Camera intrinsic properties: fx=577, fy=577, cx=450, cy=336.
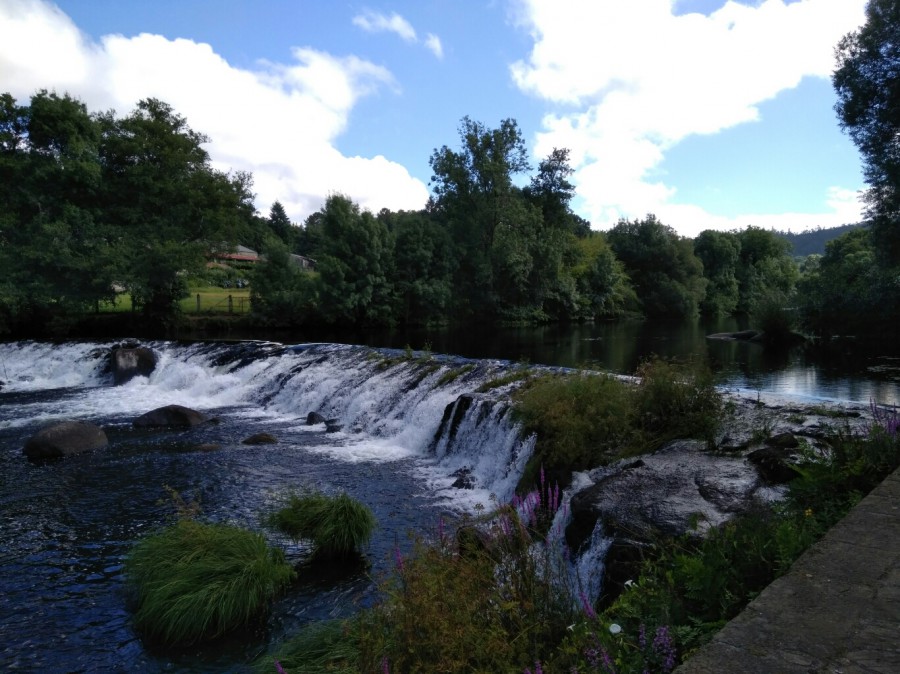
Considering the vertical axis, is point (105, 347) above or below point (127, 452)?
above

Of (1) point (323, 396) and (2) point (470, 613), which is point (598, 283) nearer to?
(1) point (323, 396)

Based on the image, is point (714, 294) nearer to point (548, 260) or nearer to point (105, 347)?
point (548, 260)

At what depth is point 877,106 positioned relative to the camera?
20359mm

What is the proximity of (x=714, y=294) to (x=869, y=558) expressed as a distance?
70251 mm

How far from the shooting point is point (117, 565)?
290 inches

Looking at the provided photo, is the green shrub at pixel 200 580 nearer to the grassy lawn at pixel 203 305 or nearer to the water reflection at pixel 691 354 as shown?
the water reflection at pixel 691 354

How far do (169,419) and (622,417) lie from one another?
1174 centimetres

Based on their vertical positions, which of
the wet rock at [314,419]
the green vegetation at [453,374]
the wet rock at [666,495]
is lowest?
the wet rock at [314,419]

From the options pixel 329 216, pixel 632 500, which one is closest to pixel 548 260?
pixel 329 216

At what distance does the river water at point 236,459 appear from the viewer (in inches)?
243

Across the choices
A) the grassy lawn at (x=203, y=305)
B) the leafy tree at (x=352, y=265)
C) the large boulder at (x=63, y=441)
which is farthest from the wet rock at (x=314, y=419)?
the grassy lawn at (x=203, y=305)

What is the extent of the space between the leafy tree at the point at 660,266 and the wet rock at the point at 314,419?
1995 inches

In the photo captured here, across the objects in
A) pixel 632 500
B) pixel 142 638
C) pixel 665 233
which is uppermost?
pixel 665 233

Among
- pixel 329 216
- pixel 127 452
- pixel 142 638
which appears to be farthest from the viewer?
pixel 329 216
